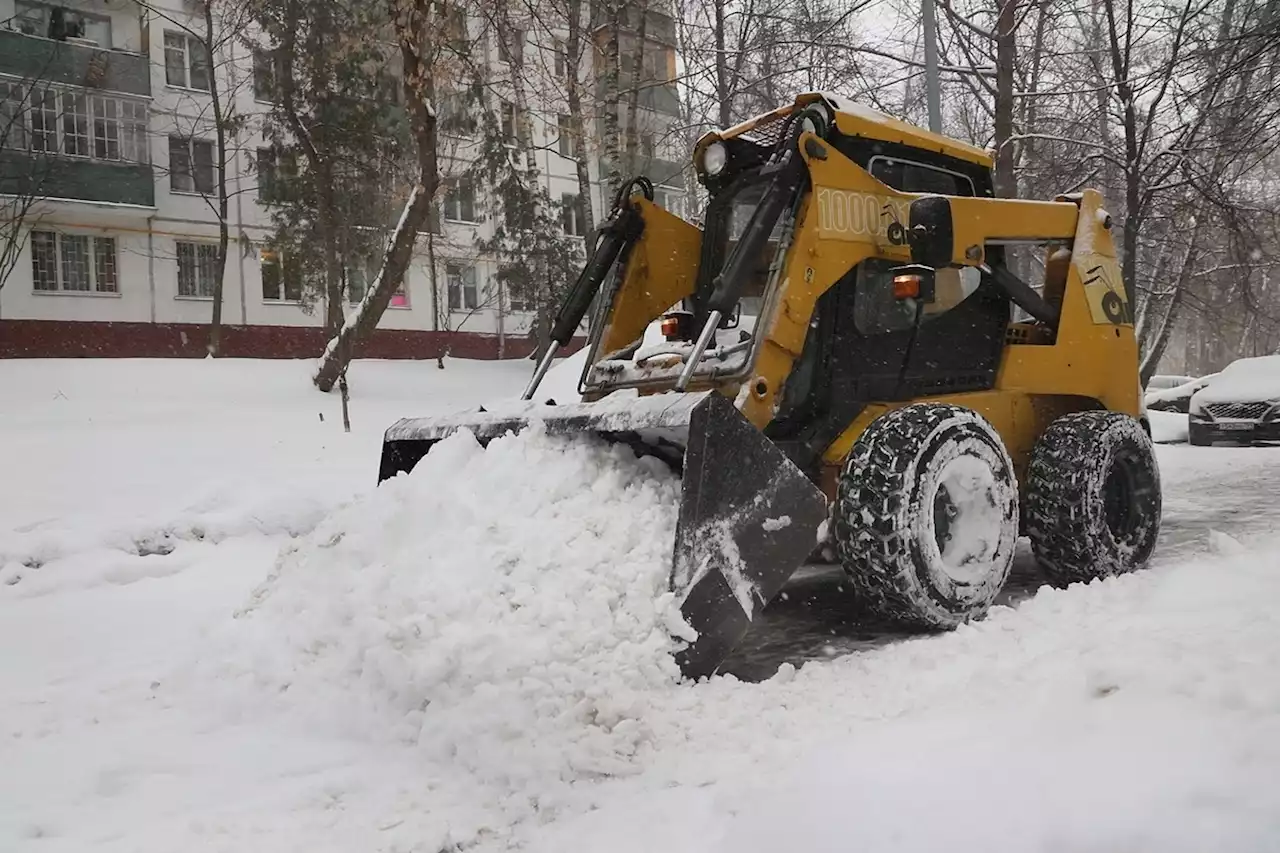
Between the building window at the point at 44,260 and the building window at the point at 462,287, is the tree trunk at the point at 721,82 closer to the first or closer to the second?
the building window at the point at 462,287

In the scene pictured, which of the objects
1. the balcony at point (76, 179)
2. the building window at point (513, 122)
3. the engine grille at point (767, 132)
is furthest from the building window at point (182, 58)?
the engine grille at point (767, 132)

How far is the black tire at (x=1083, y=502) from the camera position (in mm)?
4996

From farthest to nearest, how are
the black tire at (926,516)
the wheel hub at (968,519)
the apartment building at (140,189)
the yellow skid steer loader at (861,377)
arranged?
the apartment building at (140,189)
the wheel hub at (968,519)
the black tire at (926,516)
the yellow skid steer loader at (861,377)

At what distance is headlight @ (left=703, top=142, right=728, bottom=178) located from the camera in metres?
5.13

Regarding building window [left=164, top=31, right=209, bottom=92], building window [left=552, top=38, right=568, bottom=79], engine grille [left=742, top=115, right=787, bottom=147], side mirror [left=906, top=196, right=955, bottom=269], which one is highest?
building window [left=164, top=31, right=209, bottom=92]

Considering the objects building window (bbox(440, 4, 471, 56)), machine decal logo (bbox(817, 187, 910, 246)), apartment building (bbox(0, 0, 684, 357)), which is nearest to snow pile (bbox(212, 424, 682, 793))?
machine decal logo (bbox(817, 187, 910, 246))

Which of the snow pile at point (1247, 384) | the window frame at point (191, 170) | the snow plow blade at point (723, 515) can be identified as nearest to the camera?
the snow plow blade at point (723, 515)

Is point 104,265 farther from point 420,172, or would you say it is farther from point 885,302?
point 885,302

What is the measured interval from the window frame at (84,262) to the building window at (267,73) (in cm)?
551

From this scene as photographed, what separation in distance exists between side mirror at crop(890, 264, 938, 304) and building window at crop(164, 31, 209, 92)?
86.9 ft

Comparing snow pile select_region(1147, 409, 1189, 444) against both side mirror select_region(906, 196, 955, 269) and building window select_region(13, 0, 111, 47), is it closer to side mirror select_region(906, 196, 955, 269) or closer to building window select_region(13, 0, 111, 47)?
side mirror select_region(906, 196, 955, 269)

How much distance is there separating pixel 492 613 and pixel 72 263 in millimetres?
25757

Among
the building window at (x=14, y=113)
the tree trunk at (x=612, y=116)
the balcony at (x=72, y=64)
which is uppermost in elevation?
the balcony at (x=72, y=64)

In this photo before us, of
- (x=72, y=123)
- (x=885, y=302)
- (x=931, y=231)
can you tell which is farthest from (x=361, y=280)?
(x=931, y=231)
